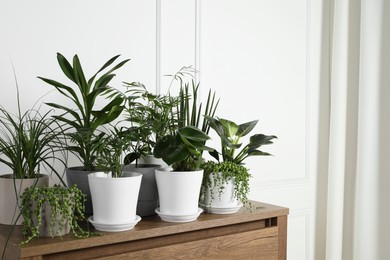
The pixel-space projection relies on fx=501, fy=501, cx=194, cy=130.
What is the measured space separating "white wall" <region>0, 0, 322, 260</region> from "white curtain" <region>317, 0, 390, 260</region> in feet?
0.37

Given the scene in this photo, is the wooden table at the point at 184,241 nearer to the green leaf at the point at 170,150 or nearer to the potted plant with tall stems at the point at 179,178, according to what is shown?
the potted plant with tall stems at the point at 179,178

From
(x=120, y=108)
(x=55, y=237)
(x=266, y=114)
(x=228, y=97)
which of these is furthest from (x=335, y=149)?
(x=55, y=237)

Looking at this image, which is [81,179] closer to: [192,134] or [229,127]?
[192,134]

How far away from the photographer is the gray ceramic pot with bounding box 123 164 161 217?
162cm

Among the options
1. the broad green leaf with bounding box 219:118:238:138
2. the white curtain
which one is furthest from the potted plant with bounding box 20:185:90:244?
the white curtain

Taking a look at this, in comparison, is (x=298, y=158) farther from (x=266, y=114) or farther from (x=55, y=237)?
(x=55, y=237)

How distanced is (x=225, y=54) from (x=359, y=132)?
85 cm

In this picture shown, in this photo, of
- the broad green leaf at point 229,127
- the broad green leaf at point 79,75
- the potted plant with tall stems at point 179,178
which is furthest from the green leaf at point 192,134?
the broad green leaf at point 79,75

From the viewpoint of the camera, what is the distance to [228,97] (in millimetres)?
2396

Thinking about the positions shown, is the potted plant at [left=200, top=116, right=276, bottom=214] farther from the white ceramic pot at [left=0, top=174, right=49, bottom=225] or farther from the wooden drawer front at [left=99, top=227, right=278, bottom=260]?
the white ceramic pot at [left=0, top=174, right=49, bottom=225]

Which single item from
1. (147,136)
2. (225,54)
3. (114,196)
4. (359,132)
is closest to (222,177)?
(147,136)

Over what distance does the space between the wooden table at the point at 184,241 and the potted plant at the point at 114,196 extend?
0.13ft

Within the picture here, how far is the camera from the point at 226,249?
164 cm

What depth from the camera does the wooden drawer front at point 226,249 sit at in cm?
149
